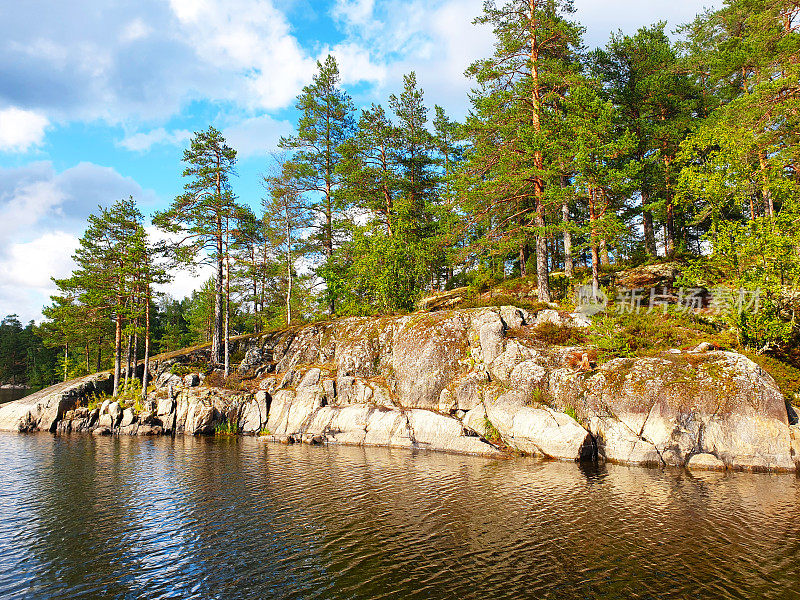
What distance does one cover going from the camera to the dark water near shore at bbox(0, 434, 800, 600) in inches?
354

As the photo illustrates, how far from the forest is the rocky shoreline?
4.49 metres

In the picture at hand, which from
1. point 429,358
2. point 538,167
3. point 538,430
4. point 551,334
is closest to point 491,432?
point 538,430

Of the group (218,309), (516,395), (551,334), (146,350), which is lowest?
(516,395)

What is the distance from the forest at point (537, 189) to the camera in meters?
24.2

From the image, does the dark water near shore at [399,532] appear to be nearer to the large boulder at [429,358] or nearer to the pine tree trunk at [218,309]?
the large boulder at [429,358]

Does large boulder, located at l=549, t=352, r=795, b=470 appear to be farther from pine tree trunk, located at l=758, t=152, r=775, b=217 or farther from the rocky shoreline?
pine tree trunk, located at l=758, t=152, r=775, b=217

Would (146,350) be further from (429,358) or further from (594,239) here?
(594,239)

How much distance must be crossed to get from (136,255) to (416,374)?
27425 millimetres

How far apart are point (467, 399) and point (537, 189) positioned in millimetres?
15339

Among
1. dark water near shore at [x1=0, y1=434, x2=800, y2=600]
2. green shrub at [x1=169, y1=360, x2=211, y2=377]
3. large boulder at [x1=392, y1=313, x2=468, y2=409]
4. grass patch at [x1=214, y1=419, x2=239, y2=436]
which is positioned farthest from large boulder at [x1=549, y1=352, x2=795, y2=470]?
green shrub at [x1=169, y1=360, x2=211, y2=377]

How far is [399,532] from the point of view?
11.9 meters

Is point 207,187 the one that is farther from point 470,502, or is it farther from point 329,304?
point 470,502

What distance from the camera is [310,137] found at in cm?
4100

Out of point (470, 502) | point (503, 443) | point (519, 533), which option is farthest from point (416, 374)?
point (519, 533)
